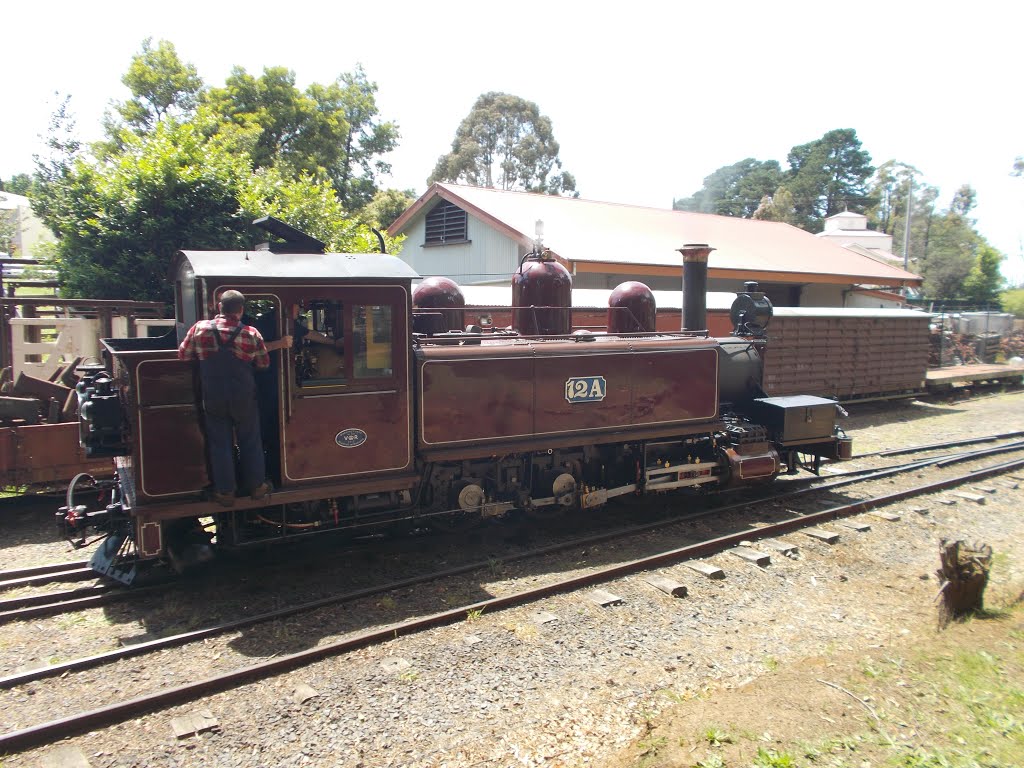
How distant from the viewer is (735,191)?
270 feet

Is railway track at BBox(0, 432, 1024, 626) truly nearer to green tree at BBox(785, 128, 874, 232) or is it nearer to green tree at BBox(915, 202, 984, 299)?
green tree at BBox(915, 202, 984, 299)

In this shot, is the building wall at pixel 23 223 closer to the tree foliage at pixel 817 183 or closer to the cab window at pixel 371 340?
the cab window at pixel 371 340

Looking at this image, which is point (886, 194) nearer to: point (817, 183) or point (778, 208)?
point (817, 183)

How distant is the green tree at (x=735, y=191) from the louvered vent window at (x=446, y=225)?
183 ft

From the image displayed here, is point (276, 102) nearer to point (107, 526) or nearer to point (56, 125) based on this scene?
point (56, 125)

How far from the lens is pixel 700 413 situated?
9055 millimetres

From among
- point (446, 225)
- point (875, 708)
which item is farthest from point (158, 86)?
point (875, 708)

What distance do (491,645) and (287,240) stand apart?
4.22 metres

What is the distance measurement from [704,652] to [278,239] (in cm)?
539

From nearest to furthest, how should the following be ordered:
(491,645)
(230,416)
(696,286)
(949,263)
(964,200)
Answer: (491,645) < (230,416) < (696,286) < (949,263) < (964,200)

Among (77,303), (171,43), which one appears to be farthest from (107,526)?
(171,43)

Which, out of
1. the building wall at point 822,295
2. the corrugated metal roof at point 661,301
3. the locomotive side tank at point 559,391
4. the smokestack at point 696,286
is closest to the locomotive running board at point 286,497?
the locomotive side tank at point 559,391

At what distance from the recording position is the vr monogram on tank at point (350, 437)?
634 cm

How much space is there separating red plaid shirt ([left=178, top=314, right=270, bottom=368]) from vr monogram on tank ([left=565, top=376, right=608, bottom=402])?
3.42 metres
